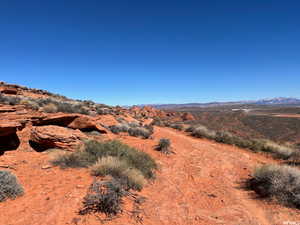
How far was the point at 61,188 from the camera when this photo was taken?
14.2ft

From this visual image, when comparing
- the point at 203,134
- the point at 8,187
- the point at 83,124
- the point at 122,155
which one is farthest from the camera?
the point at 203,134

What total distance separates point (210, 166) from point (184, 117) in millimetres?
37008

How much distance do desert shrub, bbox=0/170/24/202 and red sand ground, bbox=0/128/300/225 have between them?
0.53 feet

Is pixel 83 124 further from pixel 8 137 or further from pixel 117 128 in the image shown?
pixel 8 137

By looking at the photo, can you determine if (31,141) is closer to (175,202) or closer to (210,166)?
(175,202)

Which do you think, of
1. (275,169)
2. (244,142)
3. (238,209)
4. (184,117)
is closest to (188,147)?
(244,142)

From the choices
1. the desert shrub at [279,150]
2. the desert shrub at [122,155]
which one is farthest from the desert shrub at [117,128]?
the desert shrub at [279,150]

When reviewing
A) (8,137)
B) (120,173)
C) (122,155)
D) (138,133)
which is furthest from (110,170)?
(138,133)

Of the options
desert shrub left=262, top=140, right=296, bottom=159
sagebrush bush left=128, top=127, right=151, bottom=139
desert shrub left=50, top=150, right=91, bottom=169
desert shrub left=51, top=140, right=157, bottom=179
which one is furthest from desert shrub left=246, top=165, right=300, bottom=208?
sagebrush bush left=128, top=127, right=151, bottom=139

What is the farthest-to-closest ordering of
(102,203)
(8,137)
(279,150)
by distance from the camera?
1. (279,150)
2. (8,137)
3. (102,203)

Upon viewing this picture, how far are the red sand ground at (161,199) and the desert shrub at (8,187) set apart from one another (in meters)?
0.16

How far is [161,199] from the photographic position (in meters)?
4.77

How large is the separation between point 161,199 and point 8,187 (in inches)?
148

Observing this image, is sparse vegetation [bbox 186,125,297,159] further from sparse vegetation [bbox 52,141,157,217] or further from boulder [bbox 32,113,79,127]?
boulder [bbox 32,113,79,127]
